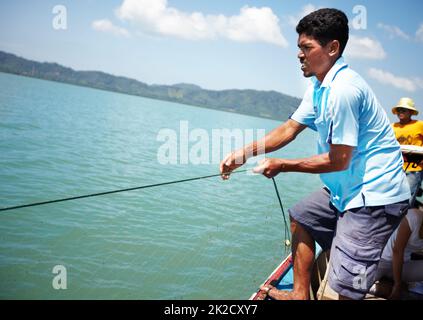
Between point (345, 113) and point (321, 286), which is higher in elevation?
point (345, 113)

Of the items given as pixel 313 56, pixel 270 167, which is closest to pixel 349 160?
pixel 270 167

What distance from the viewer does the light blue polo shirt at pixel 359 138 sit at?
2.50 meters

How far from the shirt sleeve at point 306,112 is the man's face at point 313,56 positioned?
503 millimetres

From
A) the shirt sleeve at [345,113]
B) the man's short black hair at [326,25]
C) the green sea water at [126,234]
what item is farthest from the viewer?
the green sea water at [126,234]

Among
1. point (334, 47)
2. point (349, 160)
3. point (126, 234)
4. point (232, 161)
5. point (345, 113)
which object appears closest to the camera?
point (345, 113)

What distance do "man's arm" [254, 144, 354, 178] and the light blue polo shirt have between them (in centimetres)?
8

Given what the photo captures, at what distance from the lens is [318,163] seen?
2.67 meters

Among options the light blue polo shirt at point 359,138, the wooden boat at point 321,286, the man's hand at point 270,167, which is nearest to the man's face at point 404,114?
the wooden boat at point 321,286

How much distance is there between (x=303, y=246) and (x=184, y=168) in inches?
690

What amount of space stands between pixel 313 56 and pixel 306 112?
2.48 ft

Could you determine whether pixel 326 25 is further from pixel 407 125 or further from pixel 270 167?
pixel 407 125

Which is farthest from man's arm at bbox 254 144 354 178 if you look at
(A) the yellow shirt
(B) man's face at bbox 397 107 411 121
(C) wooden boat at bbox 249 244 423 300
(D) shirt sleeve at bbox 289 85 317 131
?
(B) man's face at bbox 397 107 411 121

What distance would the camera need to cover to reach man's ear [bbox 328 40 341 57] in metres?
2.69

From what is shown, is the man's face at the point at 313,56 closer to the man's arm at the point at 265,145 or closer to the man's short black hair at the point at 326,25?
the man's short black hair at the point at 326,25
